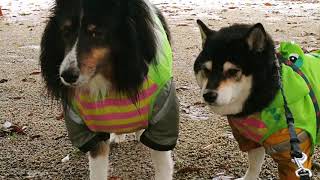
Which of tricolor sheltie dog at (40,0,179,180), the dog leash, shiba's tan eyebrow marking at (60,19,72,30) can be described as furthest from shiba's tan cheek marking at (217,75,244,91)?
shiba's tan eyebrow marking at (60,19,72,30)

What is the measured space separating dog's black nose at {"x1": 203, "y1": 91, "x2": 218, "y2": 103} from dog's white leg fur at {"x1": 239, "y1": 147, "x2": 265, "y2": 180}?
2.11ft

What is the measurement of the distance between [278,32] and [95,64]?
6005mm

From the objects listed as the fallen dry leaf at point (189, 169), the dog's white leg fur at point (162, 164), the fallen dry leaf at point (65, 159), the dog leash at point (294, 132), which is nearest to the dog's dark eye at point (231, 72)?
the dog leash at point (294, 132)

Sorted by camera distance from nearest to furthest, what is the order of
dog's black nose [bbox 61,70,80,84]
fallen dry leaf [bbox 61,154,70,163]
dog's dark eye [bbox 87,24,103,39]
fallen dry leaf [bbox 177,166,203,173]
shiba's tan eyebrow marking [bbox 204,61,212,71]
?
dog's black nose [bbox 61,70,80,84] → dog's dark eye [bbox 87,24,103,39] → shiba's tan eyebrow marking [bbox 204,61,212,71] → fallen dry leaf [bbox 177,166,203,173] → fallen dry leaf [bbox 61,154,70,163]

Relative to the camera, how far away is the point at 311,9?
11.8 meters

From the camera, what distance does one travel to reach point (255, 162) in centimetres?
300

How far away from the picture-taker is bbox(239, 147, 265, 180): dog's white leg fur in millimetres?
2980

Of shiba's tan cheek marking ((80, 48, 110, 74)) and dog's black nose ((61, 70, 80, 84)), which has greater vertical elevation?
shiba's tan cheek marking ((80, 48, 110, 74))

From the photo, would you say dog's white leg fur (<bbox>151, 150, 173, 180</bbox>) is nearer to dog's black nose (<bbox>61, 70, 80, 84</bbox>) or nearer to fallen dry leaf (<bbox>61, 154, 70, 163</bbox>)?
fallen dry leaf (<bbox>61, 154, 70, 163</bbox>)

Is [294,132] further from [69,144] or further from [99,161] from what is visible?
[69,144]

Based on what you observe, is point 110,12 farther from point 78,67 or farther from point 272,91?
point 272,91

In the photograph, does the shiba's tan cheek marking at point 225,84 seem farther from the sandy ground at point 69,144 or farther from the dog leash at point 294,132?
the sandy ground at point 69,144

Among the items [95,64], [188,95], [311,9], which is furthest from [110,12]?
[311,9]

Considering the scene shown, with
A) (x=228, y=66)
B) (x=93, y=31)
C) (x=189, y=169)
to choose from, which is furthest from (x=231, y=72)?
(x=189, y=169)
